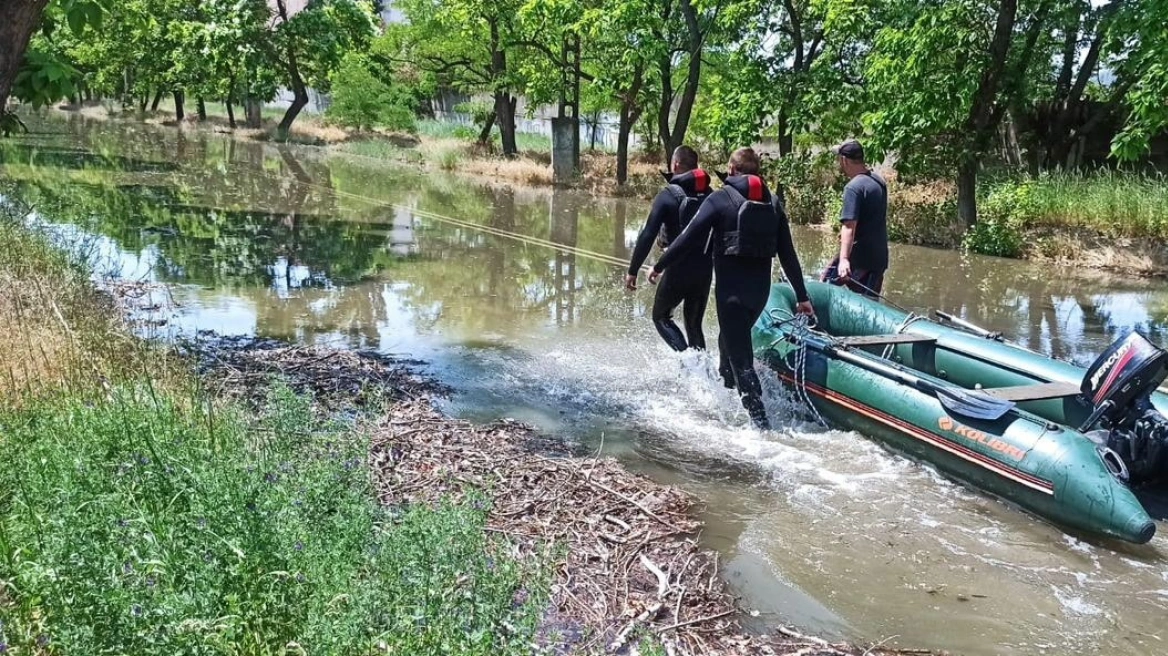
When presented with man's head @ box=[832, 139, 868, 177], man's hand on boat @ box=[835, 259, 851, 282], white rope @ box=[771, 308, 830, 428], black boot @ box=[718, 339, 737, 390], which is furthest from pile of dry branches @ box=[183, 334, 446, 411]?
man's head @ box=[832, 139, 868, 177]

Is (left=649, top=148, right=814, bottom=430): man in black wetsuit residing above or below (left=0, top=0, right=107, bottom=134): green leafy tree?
below

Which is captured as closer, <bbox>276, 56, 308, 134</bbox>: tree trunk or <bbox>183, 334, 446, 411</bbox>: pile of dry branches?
<bbox>183, 334, 446, 411</bbox>: pile of dry branches

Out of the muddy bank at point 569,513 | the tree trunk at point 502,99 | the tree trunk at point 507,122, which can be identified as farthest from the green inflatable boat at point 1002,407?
the tree trunk at point 507,122

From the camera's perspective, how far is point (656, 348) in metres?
7.89

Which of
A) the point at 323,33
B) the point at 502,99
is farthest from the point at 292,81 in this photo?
the point at 502,99

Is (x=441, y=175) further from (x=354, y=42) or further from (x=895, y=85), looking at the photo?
(x=895, y=85)

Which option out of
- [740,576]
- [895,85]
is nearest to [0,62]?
[740,576]

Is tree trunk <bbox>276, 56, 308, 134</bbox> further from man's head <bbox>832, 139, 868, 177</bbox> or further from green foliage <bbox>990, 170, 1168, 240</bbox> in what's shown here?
man's head <bbox>832, 139, 868, 177</bbox>

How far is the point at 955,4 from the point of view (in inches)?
516

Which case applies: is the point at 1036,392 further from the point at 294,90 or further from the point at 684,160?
the point at 294,90

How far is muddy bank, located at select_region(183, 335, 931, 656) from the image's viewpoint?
336 cm

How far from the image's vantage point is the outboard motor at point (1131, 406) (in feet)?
14.9

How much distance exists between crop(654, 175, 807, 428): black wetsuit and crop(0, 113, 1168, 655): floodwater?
35 cm

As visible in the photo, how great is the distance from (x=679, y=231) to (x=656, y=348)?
161 centimetres
